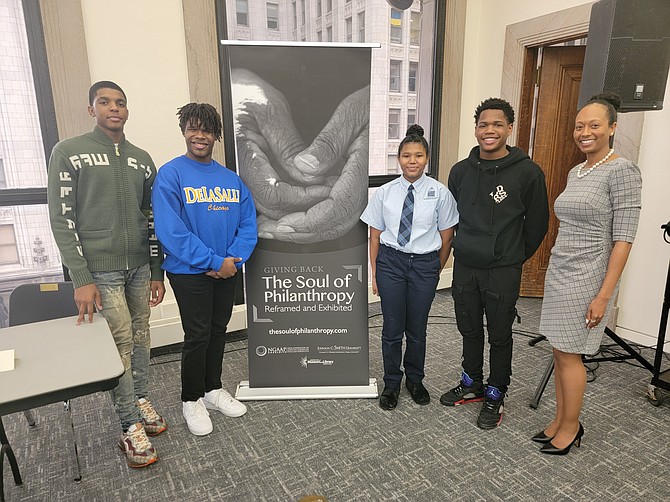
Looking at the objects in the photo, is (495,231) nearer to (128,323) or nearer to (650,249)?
(128,323)

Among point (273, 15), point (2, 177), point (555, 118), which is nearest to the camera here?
point (2, 177)

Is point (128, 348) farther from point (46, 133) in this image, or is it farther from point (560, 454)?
point (560, 454)

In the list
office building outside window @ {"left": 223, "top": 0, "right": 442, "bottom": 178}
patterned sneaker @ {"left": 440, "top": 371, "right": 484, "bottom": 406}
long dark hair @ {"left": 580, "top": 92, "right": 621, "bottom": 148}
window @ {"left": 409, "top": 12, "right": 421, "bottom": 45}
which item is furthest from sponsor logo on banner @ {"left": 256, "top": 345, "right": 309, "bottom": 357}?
window @ {"left": 409, "top": 12, "right": 421, "bottom": 45}

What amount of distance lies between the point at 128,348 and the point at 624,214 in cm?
210

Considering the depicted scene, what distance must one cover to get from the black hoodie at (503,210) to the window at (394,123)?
6.62 ft

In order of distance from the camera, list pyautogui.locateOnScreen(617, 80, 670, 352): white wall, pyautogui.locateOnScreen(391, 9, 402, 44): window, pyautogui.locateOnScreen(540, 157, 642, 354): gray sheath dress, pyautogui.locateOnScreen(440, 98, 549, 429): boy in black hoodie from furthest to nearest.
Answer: pyautogui.locateOnScreen(391, 9, 402, 44): window → pyautogui.locateOnScreen(617, 80, 670, 352): white wall → pyautogui.locateOnScreen(440, 98, 549, 429): boy in black hoodie → pyautogui.locateOnScreen(540, 157, 642, 354): gray sheath dress

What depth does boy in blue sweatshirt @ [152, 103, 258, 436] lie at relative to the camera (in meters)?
1.91

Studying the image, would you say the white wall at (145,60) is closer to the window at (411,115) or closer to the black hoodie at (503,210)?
the black hoodie at (503,210)

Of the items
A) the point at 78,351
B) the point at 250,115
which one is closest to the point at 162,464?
the point at 78,351

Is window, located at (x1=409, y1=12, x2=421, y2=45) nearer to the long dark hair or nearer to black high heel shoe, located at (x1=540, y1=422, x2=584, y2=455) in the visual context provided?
the long dark hair

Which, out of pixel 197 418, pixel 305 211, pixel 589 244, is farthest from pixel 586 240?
pixel 197 418

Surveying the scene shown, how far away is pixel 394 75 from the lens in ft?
13.2

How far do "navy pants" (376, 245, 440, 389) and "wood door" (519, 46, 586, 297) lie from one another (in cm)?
225

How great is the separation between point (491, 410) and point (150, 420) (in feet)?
5.52
